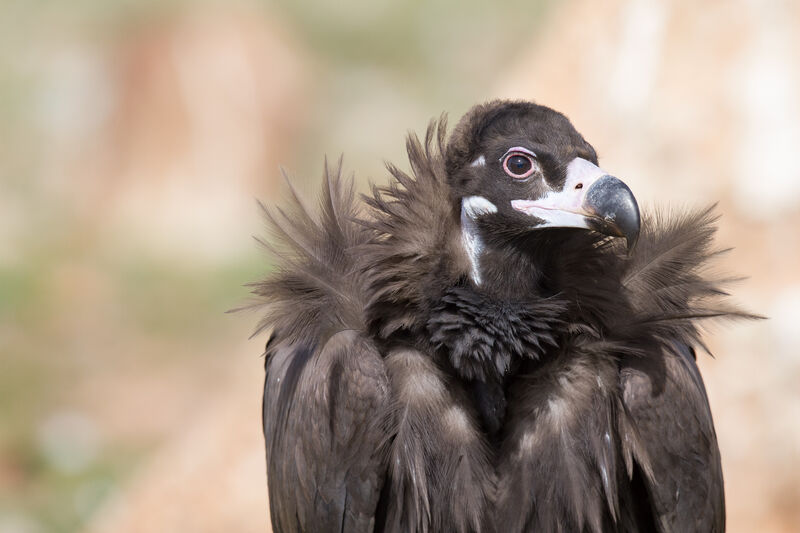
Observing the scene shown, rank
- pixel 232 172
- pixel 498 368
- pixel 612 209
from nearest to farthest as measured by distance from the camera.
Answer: pixel 612 209 < pixel 498 368 < pixel 232 172

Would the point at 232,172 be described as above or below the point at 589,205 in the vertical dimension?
above

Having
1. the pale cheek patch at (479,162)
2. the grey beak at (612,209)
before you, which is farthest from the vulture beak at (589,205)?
the pale cheek patch at (479,162)

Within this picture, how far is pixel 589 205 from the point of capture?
4.25m

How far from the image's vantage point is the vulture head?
4.38 m

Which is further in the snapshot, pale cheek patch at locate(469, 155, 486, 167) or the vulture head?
pale cheek patch at locate(469, 155, 486, 167)

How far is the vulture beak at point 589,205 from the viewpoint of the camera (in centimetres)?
413

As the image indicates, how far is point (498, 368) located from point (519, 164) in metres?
0.82

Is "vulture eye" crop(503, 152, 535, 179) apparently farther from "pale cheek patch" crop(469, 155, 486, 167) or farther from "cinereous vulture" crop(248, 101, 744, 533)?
"pale cheek patch" crop(469, 155, 486, 167)

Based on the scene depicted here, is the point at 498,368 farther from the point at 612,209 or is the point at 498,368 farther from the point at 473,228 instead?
the point at 612,209

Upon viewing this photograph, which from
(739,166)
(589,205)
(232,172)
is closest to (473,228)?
(589,205)

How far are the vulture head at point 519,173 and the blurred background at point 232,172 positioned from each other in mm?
1273

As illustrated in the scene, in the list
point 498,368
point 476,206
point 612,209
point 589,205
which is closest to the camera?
point 612,209

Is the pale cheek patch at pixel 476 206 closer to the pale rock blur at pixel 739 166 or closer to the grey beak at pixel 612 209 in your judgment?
the grey beak at pixel 612 209

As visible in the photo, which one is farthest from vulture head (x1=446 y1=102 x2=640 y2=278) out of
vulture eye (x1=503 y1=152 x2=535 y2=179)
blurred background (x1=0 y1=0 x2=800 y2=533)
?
blurred background (x1=0 y1=0 x2=800 y2=533)
